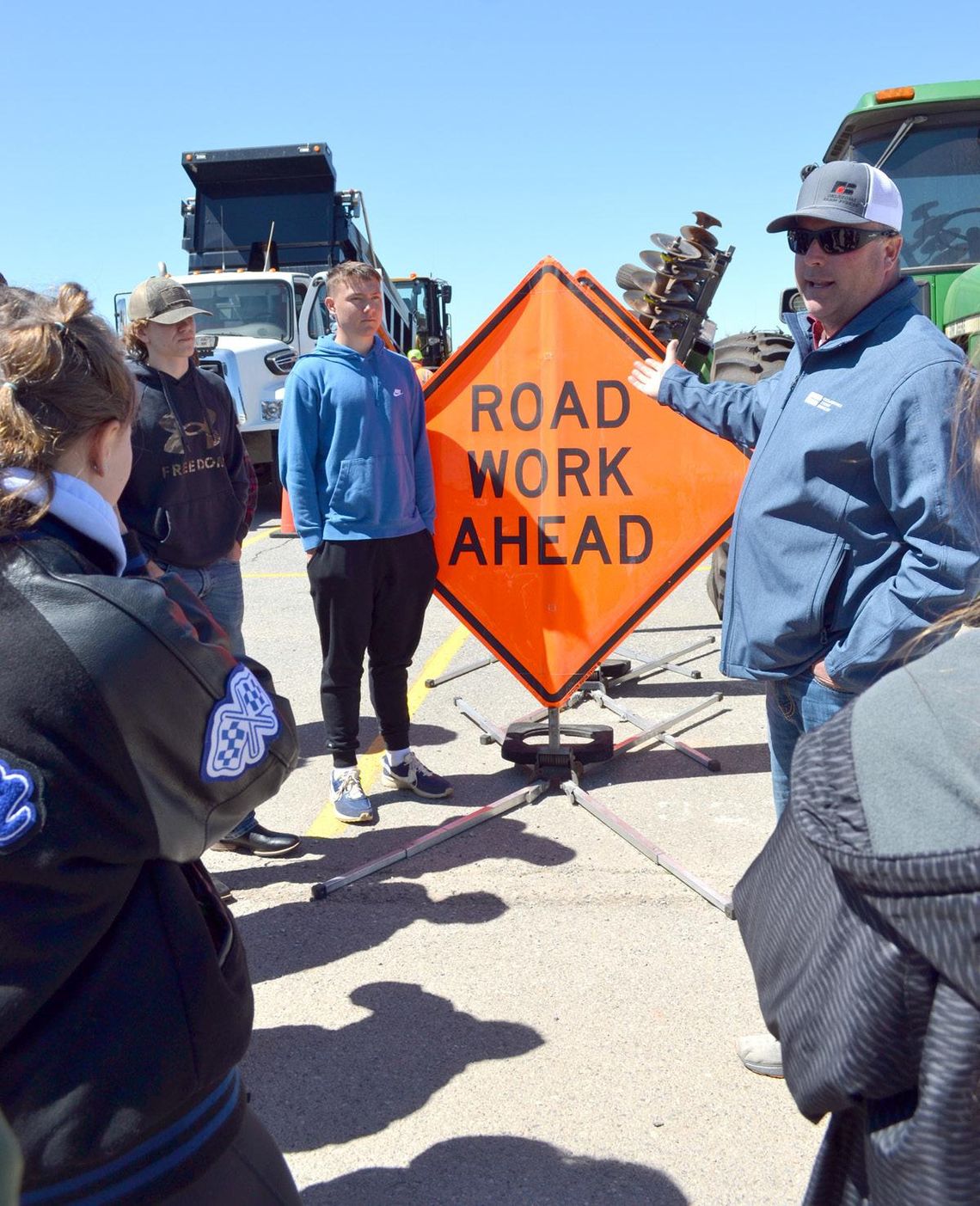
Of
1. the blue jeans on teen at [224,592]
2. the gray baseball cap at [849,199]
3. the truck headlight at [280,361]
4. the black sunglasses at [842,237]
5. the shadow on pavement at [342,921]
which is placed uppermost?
the gray baseball cap at [849,199]

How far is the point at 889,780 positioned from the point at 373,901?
3.28 m

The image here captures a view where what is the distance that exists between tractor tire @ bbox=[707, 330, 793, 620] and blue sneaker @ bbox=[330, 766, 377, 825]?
2.64 metres

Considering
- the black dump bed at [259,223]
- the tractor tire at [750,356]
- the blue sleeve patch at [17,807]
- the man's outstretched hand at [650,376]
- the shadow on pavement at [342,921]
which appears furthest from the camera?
the black dump bed at [259,223]

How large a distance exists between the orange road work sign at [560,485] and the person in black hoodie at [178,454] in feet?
3.46

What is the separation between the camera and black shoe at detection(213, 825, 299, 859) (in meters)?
4.43

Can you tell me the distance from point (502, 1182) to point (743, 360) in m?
5.20

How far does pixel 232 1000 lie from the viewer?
1464 millimetres

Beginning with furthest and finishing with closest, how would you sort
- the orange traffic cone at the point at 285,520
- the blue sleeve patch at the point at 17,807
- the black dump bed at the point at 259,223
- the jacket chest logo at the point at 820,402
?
the black dump bed at the point at 259,223 → the orange traffic cone at the point at 285,520 → the jacket chest logo at the point at 820,402 → the blue sleeve patch at the point at 17,807

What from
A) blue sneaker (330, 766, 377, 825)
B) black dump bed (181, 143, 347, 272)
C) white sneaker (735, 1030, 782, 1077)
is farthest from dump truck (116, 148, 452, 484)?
white sneaker (735, 1030, 782, 1077)

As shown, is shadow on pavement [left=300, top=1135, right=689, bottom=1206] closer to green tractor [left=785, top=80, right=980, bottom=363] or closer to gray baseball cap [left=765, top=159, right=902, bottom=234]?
gray baseball cap [left=765, top=159, right=902, bottom=234]

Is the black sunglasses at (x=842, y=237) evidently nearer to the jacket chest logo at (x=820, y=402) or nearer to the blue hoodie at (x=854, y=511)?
the blue hoodie at (x=854, y=511)

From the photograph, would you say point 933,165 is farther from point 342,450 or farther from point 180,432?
point 180,432

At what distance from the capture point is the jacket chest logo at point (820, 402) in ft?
8.72

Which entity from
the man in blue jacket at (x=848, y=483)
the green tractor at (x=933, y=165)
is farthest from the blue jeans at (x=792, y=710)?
the green tractor at (x=933, y=165)
